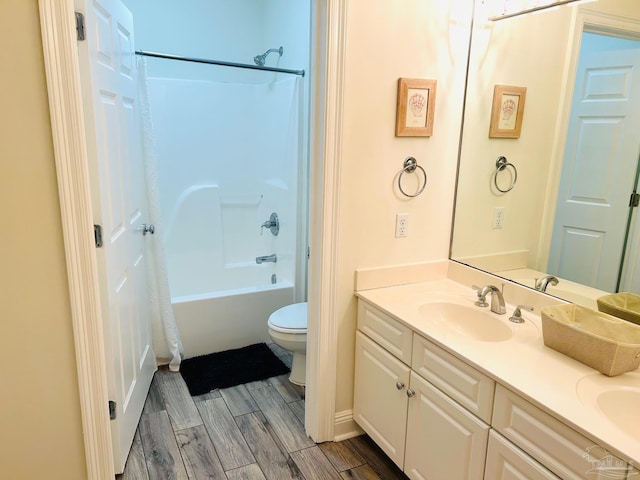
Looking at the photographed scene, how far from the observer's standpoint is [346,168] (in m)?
1.89

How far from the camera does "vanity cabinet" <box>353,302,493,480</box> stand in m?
1.49

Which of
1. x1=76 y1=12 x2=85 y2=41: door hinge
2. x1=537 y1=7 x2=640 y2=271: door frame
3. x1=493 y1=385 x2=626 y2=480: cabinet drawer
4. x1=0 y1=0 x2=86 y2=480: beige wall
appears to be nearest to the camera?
x1=493 y1=385 x2=626 y2=480: cabinet drawer

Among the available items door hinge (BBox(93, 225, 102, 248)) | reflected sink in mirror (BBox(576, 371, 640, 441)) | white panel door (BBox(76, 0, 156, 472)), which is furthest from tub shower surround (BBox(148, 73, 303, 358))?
reflected sink in mirror (BBox(576, 371, 640, 441))

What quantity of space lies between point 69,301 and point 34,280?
0.13 metres

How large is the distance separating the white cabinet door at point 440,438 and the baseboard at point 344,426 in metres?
0.44

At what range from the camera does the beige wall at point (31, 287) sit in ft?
4.34

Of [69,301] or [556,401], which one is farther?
[69,301]

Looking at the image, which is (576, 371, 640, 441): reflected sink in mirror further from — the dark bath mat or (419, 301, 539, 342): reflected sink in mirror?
the dark bath mat

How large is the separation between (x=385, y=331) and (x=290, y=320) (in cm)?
86

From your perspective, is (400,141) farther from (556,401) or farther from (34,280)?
(34,280)

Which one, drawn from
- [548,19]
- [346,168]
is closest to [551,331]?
[346,168]

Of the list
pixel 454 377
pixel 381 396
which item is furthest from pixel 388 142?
pixel 381 396

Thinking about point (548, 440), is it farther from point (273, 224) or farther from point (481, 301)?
point (273, 224)

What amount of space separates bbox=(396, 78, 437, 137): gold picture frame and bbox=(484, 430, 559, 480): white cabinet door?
1.26 metres
